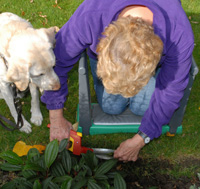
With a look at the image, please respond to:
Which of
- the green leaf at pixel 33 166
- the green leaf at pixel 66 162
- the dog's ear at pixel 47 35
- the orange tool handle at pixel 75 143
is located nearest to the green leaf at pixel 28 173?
the green leaf at pixel 33 166

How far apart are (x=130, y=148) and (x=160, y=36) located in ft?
3.53

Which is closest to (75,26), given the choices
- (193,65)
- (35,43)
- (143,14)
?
(35,43)

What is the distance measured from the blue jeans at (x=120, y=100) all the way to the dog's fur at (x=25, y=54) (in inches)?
25.5

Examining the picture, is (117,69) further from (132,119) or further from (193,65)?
(132,119)

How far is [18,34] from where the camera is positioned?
1.93m

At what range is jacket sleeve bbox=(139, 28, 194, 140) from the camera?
1.85 meters

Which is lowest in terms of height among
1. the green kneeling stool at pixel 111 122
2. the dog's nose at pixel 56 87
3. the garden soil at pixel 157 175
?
the garden soil at pixel 157 175

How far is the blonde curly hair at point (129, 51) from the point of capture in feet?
4.51

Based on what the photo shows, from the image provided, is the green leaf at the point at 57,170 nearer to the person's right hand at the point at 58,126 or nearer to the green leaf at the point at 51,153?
the green leaf at the point at 51,153

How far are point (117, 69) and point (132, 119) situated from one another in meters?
1.45

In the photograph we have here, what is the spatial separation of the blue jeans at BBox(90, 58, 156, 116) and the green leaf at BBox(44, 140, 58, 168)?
3.35 ft

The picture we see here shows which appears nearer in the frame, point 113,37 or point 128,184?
point 113,37

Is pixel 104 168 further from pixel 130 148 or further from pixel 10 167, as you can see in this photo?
pixel 10 167

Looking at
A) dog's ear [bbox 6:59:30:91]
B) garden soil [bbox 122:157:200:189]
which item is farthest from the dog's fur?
garden soil [bbox 122:157:200:189]
